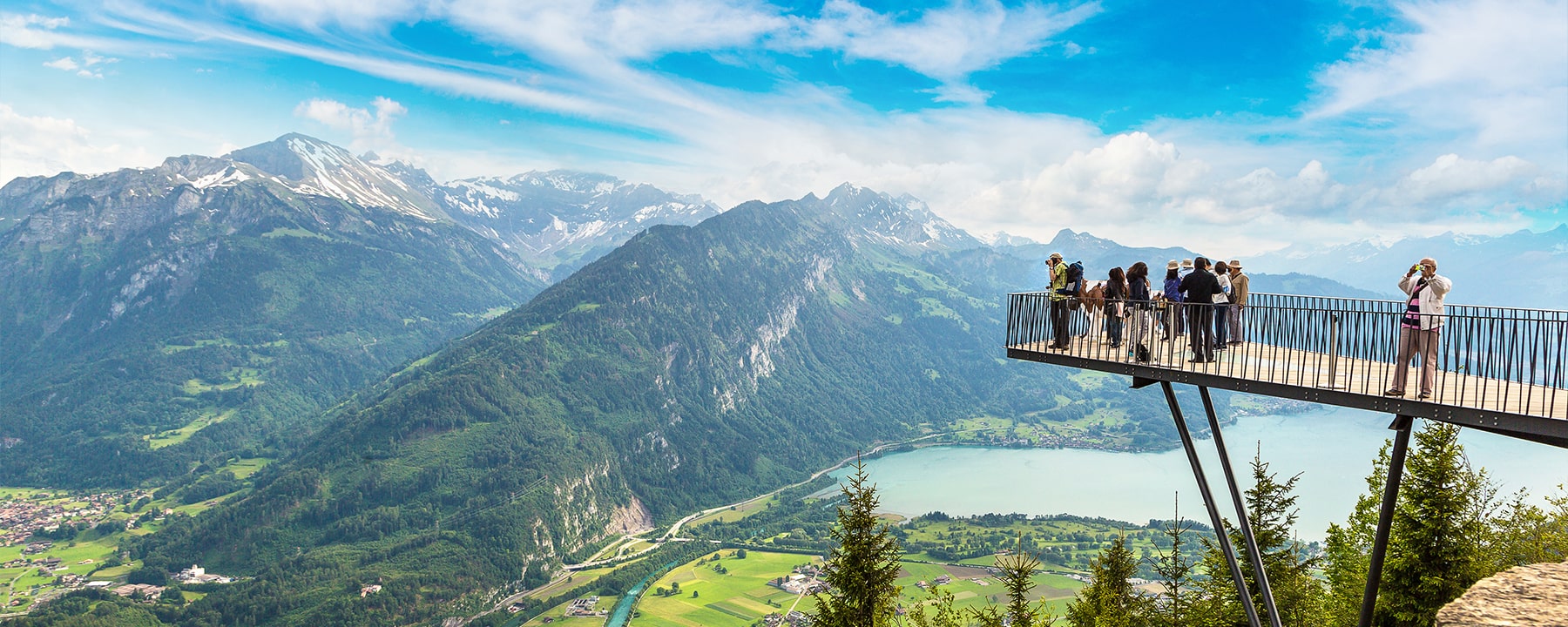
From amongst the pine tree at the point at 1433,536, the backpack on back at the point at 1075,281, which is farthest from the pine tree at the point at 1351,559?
the backpack on back at the point at 1075,281

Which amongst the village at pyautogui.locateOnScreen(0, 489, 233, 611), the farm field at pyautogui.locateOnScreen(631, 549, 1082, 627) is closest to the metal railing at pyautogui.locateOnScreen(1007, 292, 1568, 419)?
the farm field at pyautogui.locateOnScreen(631, 549, 1082, 627)

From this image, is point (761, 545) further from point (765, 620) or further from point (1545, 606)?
point (1545, 606)

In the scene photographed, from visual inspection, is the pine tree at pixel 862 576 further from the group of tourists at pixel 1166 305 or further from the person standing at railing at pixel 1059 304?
the group of tourists at pixel 1166 305

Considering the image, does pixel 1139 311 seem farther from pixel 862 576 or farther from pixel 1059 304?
pixel 862 576

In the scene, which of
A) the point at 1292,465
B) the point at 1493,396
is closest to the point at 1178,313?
the point at 1493,396

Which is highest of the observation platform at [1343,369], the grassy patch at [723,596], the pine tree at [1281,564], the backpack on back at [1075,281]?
the backpack on back at [1075,281]

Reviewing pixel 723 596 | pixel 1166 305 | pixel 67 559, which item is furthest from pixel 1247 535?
pixel 67 559
